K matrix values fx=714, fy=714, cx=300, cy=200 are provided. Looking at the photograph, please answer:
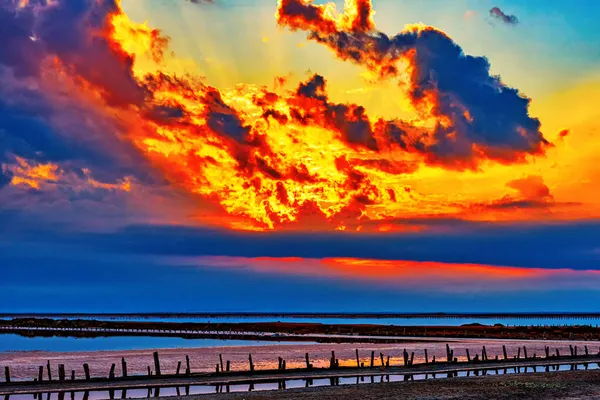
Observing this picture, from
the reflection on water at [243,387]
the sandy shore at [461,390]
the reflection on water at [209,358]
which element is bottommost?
the sandy shore at [461,390]

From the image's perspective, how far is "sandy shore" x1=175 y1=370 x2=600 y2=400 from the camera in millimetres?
39031

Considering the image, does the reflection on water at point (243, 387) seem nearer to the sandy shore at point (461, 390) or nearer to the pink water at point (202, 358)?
the sandy shore at point (461, 390)

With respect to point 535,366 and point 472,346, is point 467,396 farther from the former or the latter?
point 472,346

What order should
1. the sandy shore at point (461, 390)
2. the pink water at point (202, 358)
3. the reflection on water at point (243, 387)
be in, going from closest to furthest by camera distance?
1. the sandy shore at point (461, 390)
2. the reflection on water at point (243, 387)
3. the pink water at point (202, 358)

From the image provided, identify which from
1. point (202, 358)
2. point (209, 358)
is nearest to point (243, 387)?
point (209, 358)

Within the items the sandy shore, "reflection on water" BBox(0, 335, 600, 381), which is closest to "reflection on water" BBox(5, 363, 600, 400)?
the sandy shore

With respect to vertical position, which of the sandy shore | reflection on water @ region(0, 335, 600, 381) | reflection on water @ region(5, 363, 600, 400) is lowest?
the sandy shore

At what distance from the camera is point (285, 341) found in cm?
11506

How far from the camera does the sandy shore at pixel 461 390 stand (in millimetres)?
39031

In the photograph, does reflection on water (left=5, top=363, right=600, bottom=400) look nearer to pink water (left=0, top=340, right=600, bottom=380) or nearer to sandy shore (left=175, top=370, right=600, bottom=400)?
sandy shore (left=175, top=370, right=600, bottom=400)

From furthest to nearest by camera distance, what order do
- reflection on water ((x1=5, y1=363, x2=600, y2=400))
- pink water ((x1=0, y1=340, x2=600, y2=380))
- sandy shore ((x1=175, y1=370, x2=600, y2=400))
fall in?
pink water ((x1=0, y1=340, x2=600, y2=380))
reflection on water ((x1=5, y1=363, x2=600, y2=400))
sandy shore ((x1=175, y1=370, x2=600, y2=400))

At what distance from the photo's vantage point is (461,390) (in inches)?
1658

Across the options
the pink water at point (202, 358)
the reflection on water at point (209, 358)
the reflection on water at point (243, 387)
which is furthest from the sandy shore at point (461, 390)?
the pink water at point (202, 358)

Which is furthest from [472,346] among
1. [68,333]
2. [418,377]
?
[68,333]
